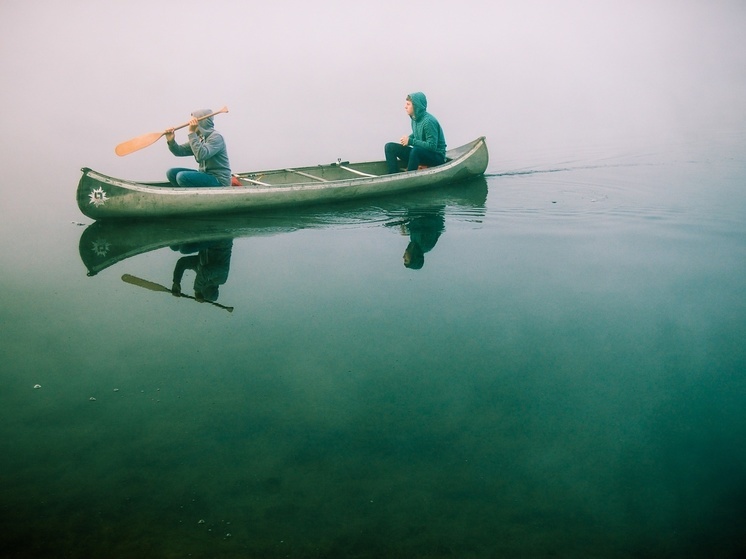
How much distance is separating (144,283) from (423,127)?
5366 mm

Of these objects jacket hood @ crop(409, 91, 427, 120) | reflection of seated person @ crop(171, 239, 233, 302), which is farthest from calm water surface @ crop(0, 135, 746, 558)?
jacket hood @ crop(409, 91, 427, 120)

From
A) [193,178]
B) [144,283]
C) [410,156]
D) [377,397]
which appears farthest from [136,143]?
[377,397]

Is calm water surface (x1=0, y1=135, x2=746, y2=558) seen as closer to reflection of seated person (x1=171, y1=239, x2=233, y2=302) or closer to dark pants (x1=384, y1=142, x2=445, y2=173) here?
reflection of seated person (x1=171, y1=239, x2=233, y2=302)

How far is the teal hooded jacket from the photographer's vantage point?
952cm

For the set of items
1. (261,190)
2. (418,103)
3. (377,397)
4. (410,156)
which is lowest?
(377,397)

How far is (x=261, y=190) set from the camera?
27.6 ft

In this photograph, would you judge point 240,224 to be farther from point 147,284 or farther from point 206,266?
point 147,284

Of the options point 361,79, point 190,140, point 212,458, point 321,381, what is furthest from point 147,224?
point 361,79

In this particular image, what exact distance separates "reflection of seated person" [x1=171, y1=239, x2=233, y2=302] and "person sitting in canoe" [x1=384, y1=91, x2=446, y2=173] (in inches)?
143

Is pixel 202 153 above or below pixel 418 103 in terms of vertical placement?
below

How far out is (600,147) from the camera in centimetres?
1558

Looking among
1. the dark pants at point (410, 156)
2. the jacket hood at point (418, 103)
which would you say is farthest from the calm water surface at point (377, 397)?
the jacket hood at point (418, 103)

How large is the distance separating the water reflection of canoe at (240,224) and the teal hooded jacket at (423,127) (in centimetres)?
94

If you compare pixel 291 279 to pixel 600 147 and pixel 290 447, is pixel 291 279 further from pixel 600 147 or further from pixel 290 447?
pixel 600 147
